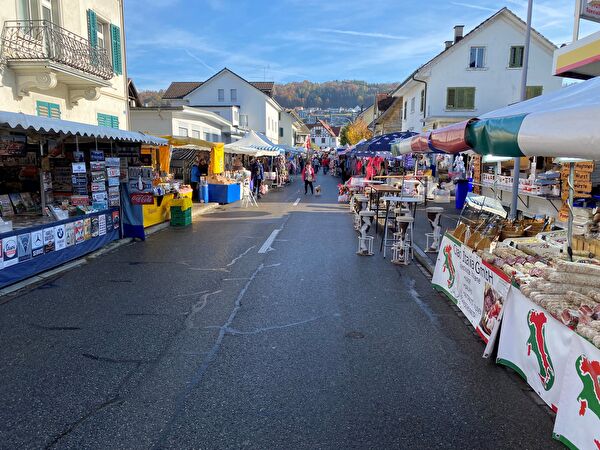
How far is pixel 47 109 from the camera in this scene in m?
13.3

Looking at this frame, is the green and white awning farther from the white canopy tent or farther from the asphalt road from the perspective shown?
the white canopy tent

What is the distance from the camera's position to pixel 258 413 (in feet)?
12.2

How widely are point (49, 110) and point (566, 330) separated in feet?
47.2

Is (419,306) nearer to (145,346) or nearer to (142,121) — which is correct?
(145,346)

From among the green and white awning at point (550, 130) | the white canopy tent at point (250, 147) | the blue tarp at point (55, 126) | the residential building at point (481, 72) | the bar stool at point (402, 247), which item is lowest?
the bar stool at point (402, 247)

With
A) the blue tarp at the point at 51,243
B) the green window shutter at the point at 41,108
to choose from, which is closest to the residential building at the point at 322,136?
the green window shutter at the point at 41,108

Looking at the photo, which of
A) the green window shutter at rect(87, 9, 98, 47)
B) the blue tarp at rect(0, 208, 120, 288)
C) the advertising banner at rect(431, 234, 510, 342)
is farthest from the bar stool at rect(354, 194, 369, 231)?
the green window shutter at rect(87, 9, 98, 47)

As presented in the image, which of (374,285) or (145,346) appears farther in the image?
(374,285)

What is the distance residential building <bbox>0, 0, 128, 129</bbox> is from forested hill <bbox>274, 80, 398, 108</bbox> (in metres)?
128

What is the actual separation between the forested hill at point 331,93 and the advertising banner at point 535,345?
466 ft

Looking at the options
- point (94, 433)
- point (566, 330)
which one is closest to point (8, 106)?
point (94, 433)

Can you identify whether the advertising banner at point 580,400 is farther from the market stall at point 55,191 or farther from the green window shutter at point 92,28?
the green window shutter at point 92,28

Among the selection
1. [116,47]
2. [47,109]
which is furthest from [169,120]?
[47,109]

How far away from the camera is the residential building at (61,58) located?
38.5ft
